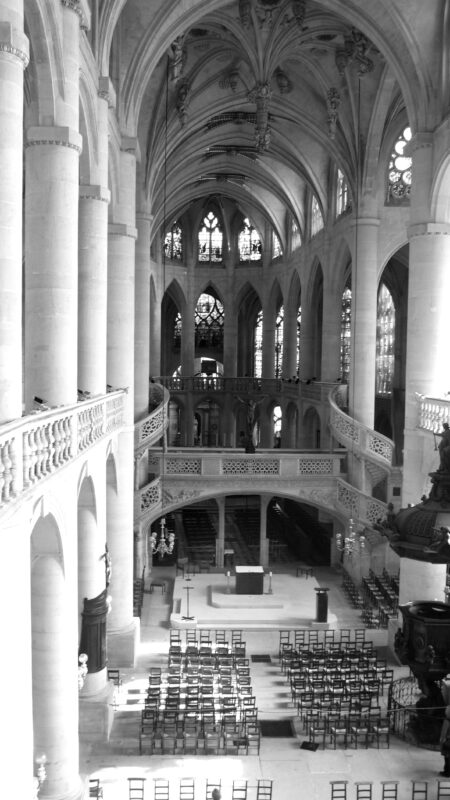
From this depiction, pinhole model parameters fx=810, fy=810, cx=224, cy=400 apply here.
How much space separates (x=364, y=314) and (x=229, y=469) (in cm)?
649

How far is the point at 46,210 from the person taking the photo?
10422 mm

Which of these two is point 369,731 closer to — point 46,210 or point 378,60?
point 46,210

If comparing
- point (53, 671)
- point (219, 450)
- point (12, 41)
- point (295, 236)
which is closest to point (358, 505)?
point (219, 450)

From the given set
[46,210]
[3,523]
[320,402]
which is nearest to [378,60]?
[320,402]

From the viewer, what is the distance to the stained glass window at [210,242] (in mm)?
45281

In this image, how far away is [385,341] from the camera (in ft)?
120

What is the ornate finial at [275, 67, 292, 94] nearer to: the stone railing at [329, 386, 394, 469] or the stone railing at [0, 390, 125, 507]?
the stone railing at [329, 386, 394, 469]

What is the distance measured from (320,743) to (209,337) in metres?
36.0

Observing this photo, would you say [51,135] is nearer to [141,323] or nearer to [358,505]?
[141,323]

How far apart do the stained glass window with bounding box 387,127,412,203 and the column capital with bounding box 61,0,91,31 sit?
15.9m

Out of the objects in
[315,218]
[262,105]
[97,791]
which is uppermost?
[262,105]

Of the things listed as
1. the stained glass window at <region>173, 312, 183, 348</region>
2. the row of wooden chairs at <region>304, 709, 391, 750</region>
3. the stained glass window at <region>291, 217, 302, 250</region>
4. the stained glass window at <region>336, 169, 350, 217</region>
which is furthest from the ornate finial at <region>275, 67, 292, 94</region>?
the stained glass window at <region>173, 312, 183, 348</region>

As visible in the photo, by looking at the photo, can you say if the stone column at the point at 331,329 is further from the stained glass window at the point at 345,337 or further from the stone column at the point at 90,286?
the stone column at the point at 90,286

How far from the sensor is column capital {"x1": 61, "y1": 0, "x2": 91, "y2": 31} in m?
10.5
